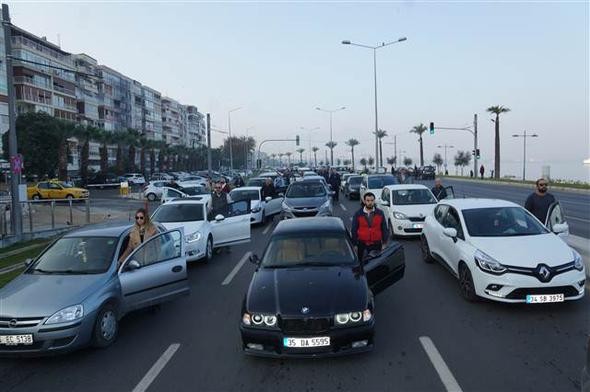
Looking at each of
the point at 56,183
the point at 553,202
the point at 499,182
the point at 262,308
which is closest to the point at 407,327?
the point at 262,308

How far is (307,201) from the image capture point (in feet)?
54.1

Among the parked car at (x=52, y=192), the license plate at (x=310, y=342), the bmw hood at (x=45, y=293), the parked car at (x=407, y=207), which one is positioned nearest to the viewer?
the license plate at (x=310, y=342)

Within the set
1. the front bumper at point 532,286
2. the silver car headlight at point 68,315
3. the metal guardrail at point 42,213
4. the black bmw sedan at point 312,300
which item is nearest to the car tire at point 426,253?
the front bumper at point 532,286

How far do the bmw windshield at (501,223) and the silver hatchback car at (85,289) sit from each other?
4983mm

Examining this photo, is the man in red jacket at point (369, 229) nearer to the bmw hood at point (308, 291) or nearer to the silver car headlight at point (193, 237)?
the bmw hood at point (308, 291)

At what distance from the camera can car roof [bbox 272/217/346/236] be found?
701 centimetres

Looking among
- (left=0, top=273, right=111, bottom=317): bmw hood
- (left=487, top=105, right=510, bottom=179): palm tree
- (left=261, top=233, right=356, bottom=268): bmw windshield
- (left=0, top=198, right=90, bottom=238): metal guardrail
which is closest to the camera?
(left=0, top=273, right=111, bottom=317): bmw hood

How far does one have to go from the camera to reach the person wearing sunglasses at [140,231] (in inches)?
285

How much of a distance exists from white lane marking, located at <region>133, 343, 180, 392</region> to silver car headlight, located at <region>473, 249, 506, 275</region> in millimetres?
4495

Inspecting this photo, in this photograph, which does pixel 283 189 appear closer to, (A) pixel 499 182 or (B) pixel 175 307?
(B) pixel 175 307

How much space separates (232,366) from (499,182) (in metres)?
47.2

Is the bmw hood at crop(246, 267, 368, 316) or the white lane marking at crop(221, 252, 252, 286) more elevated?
the bmw hood at crop(246, 267, 368, 316)

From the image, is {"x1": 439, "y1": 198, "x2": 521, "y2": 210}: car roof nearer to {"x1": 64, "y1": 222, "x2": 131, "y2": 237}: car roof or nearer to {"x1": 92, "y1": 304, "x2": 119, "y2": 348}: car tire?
{"x1": 64, "y1": 222, "x2": 131, "y2": 237}: car roof

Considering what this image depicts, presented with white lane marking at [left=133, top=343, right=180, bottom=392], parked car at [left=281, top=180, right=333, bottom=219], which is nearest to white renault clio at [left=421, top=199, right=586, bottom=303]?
white lane marking at [left=133, top=343, right=180, bottom=392]
